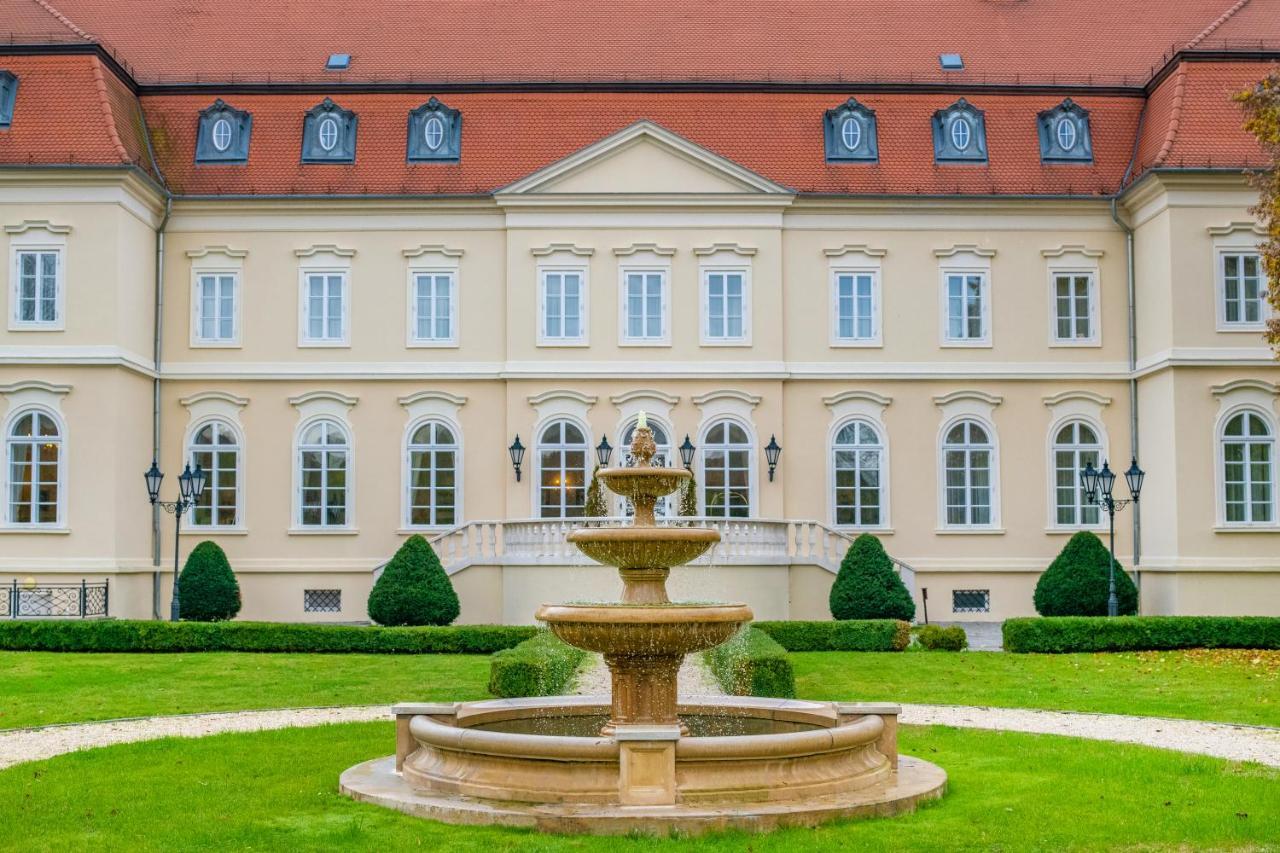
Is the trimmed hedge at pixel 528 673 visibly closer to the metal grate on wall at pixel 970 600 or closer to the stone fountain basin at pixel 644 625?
the stone fountain basin at pixel 644 625

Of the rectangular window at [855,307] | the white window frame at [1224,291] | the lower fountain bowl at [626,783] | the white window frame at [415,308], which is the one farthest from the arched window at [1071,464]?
the lower fountain bowl at [626,783]

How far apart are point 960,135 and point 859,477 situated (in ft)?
23.0

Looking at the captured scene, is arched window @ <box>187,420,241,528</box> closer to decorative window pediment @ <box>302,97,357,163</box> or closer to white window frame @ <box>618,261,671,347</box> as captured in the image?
decorative window pediment @ <box>302,97,357,163</box>

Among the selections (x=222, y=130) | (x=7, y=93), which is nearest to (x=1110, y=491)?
(x=222, y=130)

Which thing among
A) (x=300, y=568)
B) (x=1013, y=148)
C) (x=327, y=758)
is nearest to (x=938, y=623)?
(x=1013, y=148)

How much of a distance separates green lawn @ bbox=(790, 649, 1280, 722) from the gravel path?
87 cm

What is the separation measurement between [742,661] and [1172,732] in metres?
4.55

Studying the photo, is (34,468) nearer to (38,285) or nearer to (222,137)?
(38,285)

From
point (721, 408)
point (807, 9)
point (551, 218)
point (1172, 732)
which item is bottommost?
point (1172, 732)

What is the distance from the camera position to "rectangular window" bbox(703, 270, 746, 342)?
30.0 meters

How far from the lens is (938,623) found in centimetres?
2925

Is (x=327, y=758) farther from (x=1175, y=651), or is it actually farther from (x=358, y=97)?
(x=358, y=97)

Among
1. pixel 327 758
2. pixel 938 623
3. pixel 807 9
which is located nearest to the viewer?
pixel 327 758

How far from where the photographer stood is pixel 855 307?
30.4m
